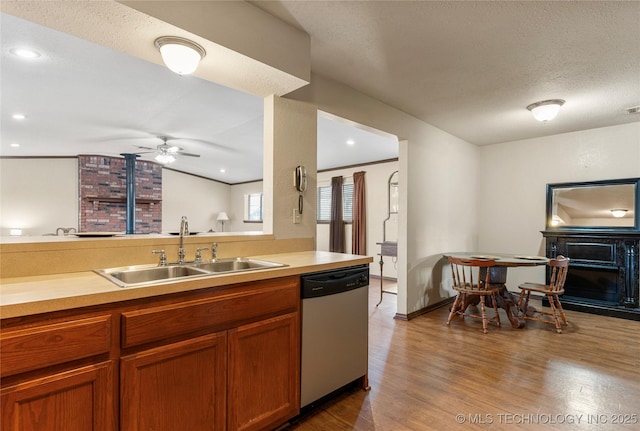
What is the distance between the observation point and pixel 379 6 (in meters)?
1.93

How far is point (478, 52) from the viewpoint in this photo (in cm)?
247

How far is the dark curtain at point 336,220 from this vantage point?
23.6 feet

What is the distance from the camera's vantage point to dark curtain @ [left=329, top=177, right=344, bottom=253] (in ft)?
23.6

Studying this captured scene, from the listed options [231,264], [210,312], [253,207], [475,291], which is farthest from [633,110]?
[253,207]

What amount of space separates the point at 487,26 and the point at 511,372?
2.50 m

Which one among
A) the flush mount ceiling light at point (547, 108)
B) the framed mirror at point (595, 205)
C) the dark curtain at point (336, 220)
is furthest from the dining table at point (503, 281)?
the dark curtain at point (336, 220)

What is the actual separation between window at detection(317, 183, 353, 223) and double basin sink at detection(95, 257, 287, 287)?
5177 mm

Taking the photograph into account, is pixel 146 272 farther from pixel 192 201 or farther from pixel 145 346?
pixel 192 201

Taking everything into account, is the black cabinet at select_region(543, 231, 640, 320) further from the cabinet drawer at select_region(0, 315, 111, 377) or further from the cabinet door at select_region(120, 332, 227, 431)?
the cabinet drawer at select_region(0, 315, 111, 377)

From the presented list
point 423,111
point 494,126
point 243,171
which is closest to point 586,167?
point 494,126

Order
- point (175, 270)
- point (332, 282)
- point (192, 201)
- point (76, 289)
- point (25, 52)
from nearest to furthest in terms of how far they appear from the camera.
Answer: point (76, 289) < point (175, 270) < point (332, 282) < point (25, 52) < point (192, 201)

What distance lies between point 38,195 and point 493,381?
927cm

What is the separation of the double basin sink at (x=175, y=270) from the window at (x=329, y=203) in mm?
5177

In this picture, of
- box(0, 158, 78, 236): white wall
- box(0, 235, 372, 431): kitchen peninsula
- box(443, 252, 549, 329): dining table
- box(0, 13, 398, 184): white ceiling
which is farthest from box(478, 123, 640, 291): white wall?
box(0, 158, 78, 236): white wall
